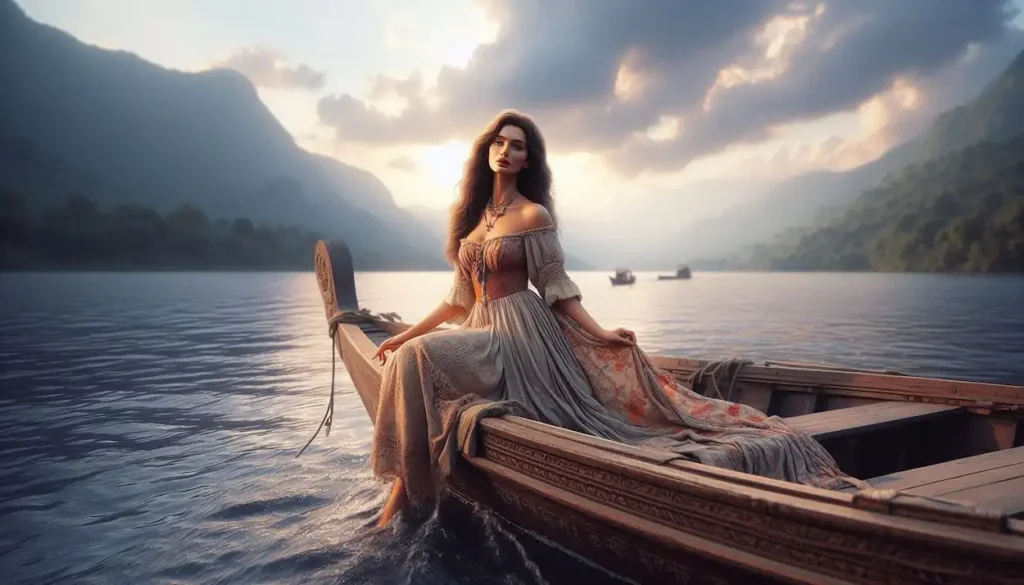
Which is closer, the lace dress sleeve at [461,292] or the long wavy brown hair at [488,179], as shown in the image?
the long wavy brown hair at [488,179]

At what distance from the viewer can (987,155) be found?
103 meters

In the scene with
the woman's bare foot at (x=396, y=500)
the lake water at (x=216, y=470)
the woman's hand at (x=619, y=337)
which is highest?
the woman's hand at (x=619, y=337)

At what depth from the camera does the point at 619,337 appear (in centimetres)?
343

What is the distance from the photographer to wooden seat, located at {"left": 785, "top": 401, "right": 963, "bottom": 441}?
3.23 metres

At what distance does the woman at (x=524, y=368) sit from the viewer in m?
3.02

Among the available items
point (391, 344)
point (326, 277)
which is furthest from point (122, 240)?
point (391, 344)

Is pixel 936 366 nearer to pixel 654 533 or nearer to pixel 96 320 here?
pixel 654 533

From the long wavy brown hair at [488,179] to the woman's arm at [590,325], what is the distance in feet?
2.10

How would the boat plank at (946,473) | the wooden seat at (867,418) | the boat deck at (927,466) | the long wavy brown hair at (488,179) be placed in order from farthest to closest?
the long wavy brown hair at (488,179)
the wooden seat at (867,418)
the boat plank at (946,473)
the boat deck at (927,466)

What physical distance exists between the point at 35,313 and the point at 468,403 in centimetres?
2581

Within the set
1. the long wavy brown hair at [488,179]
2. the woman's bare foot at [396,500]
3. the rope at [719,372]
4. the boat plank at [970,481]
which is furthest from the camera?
the rope at [719,372]

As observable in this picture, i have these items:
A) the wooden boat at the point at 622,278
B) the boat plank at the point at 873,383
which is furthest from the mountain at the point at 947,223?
the boat plank at the point at 873,383

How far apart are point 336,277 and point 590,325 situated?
5.08 meters

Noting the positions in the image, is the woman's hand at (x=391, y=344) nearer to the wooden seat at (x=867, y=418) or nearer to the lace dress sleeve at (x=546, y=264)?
the lace dress sleeve at (x=546, y=264)
